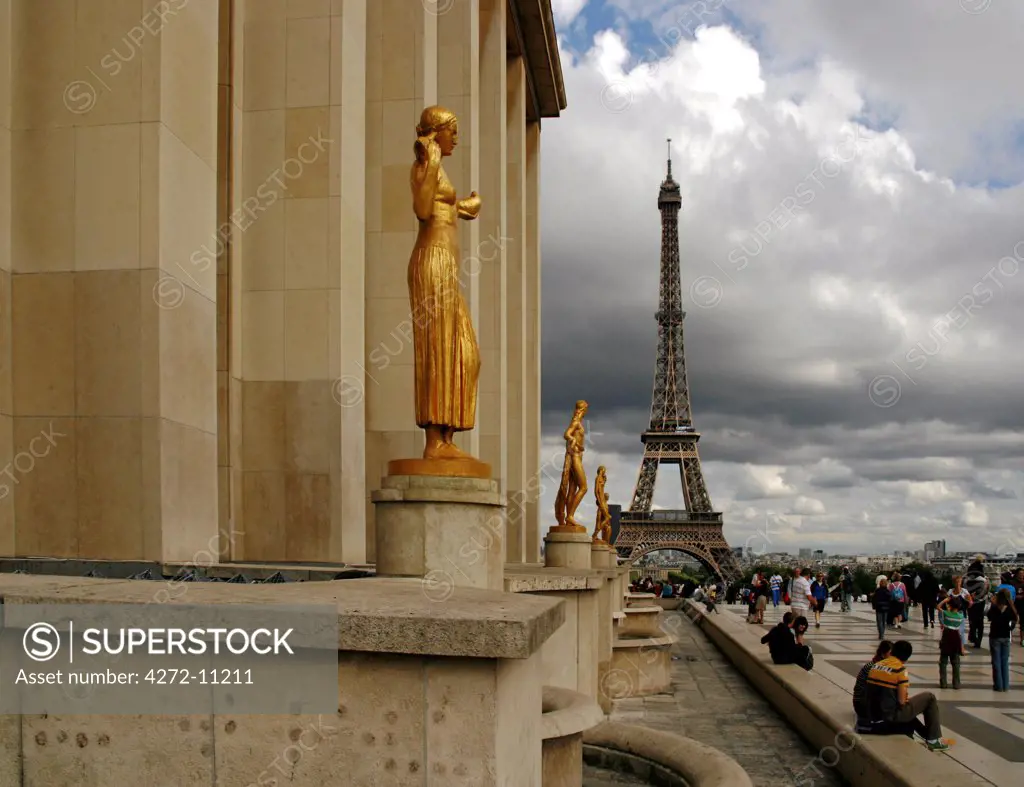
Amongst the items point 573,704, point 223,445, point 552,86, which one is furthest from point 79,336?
point 552,86

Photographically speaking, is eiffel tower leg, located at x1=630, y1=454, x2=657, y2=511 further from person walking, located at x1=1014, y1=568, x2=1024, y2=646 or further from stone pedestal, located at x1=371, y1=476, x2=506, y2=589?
stone pedestal, located at x1=371, y1=476, x2=506, y2=589

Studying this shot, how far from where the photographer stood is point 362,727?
13.8 feet

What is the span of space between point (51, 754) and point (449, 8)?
1855 cm

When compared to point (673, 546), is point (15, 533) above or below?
above

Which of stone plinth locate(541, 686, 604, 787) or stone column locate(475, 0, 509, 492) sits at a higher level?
stone column locate(475, 0, 509, 492)

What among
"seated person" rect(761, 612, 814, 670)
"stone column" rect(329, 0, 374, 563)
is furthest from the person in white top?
"stone column" rect(329, 0, 374, 563)

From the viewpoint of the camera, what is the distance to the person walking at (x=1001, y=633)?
15.4 metres

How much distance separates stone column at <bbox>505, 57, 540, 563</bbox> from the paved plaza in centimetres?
960

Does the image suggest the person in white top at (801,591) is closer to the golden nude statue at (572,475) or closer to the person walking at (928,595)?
the person walking at (928,595)

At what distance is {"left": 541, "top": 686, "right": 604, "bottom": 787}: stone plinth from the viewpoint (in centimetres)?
657

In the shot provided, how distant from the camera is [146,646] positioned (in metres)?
4.29

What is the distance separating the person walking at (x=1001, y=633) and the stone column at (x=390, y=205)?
9.11 m

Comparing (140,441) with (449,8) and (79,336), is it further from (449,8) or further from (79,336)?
(449,8)

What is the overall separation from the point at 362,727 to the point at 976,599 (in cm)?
2225
